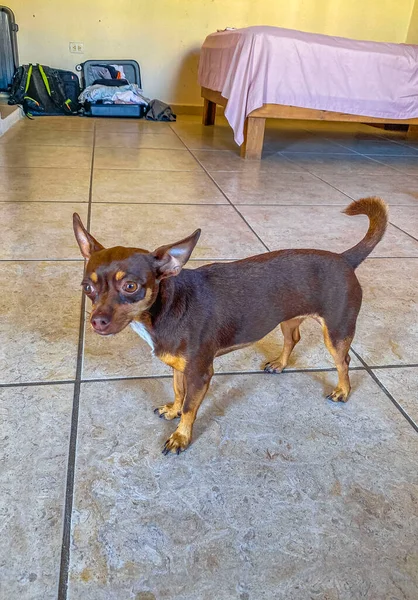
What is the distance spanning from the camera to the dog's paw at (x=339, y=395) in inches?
56.6

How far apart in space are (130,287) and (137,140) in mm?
4210

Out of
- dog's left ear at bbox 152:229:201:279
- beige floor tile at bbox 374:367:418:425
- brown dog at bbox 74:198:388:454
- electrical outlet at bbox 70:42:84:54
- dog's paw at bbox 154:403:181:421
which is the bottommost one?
beige floor tile at bbox 374:367:418:425

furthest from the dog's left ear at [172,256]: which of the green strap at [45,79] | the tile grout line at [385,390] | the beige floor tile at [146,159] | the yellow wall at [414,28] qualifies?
the yellow wall at [414,28]

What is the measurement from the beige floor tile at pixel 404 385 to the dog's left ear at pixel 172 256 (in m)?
0.80

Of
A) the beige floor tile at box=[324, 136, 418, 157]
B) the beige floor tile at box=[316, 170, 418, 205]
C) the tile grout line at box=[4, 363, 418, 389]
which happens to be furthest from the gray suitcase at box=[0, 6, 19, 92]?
the tile grout line at box=[4, 363, 418, 389]

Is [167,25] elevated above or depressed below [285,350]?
above

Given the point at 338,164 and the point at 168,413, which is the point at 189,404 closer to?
the point at 168,413

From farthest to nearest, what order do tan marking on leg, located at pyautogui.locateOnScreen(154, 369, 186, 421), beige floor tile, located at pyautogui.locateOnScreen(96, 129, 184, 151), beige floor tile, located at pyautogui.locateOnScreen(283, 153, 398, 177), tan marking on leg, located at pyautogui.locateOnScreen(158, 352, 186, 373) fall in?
beige floor tile, located at pyautogui.locateOnScreen(96, 129, 184, 151) < beige floor tile, located at pyautogui.locateOnScreen(283, 153, 398, 177) < tan marking on leg, located at pyautogui.locateOnScreen(154, 369, 186, 421) < tan marking on leg, located at pyautogui.locateOnScreen(158, 352, 186, 373)

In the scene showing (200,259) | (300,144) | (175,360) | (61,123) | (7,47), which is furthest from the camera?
(7,47)

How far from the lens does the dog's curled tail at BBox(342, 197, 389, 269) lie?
137 cm

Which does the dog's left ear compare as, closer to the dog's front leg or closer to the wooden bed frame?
the dog's front leg

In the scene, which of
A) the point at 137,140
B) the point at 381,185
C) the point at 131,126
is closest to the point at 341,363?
the point at 381,185

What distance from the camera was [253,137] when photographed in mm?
4324

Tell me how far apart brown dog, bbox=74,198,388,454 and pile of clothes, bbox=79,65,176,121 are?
5.41 meters
